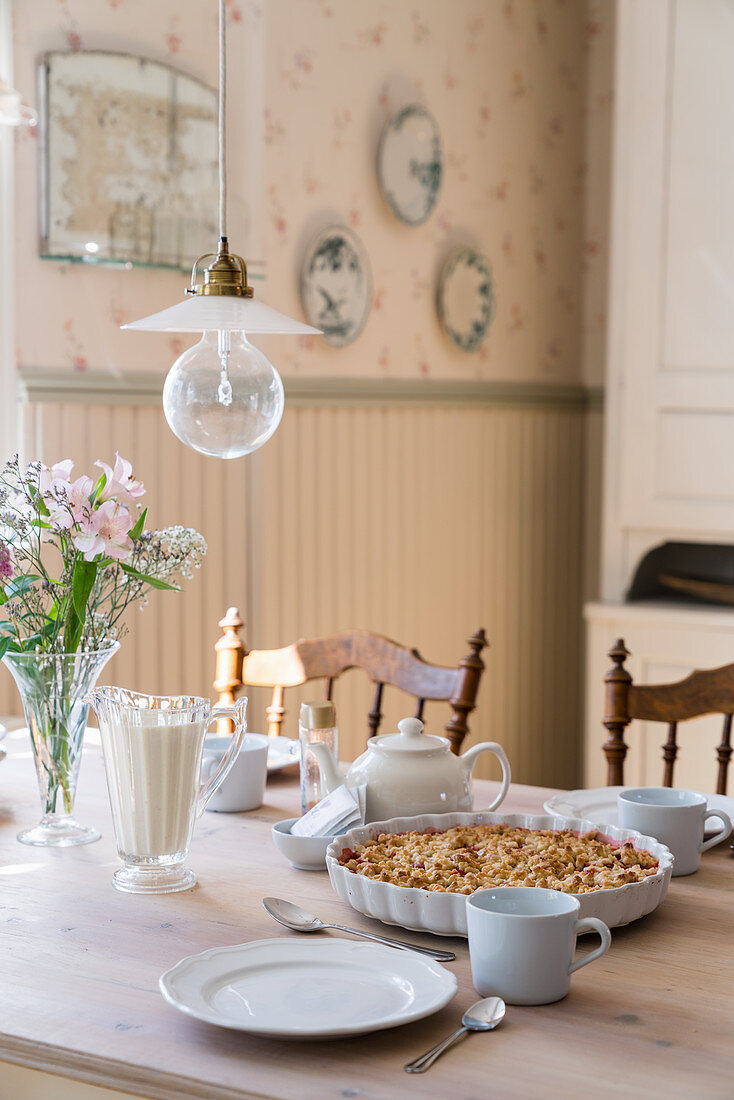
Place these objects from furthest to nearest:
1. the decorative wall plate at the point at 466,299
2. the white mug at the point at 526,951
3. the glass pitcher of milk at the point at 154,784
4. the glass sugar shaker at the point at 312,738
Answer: the decorative wall plate at the point at 466,299, the glass sugar shaker at the point at 312,738, the glass pitcher of milk at the point at 154,784, the white mug at the point at 526,951

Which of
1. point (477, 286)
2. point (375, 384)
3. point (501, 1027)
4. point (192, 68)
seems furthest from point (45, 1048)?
point (477, 286)

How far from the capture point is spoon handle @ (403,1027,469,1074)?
0.89 m

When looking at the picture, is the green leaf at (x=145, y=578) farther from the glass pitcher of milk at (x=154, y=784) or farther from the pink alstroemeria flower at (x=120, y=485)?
the glass pitcher of milk at (x=154, y=784)

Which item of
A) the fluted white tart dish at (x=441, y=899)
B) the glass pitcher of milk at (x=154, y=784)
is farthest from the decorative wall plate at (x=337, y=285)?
the fluted white tart dish at (x=441, y=899)

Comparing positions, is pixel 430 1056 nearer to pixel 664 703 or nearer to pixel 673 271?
pixel 664 703

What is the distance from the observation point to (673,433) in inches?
122

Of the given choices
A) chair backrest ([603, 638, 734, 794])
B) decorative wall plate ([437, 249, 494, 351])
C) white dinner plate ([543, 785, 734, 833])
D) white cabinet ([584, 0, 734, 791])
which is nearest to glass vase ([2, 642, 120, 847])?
white dinner plate ([543, 785, 734, 833])

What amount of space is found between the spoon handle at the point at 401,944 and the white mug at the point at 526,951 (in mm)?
70

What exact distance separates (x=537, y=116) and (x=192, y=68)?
1.42 meters

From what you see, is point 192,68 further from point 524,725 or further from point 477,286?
point 524,725

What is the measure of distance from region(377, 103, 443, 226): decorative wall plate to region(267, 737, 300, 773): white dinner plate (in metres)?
1.69

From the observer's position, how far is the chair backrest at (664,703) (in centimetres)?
187

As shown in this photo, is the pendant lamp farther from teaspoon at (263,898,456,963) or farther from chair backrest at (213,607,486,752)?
chair backrest at (213,607,486,752)

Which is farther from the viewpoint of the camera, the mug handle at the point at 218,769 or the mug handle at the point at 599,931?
the mug handle at the point at 218,769
